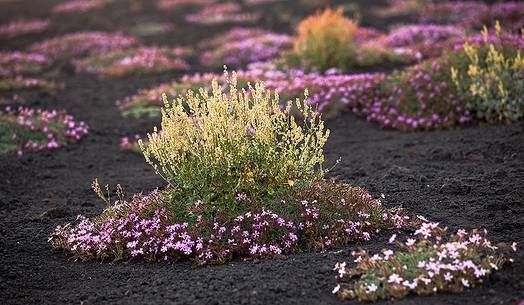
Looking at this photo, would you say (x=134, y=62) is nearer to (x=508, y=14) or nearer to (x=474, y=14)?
(x=474, y=14)

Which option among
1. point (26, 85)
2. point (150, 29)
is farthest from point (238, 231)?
point (150, 29)

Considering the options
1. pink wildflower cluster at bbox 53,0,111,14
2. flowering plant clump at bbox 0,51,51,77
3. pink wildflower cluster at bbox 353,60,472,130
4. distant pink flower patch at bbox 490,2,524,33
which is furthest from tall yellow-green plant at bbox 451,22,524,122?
pink wildflower cluster at bbox 53,0,111,14

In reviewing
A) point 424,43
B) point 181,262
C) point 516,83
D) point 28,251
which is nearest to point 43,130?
point 28,251

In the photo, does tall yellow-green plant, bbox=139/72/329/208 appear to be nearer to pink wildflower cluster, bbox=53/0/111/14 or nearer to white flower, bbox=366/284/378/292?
white flower, bbox=366/284/378/292

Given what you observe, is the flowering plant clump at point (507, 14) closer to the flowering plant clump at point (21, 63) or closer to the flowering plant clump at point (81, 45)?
the flowering plant clump at point (81, 45)

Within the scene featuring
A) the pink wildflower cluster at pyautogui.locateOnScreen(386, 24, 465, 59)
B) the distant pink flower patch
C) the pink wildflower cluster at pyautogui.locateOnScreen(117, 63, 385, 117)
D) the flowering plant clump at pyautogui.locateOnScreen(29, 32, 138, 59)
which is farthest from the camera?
the flowering plant clump at pyautogui.locateOnScreen(29, 32, 138, 59)

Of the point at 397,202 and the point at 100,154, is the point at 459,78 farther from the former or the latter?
the point at 100,154
